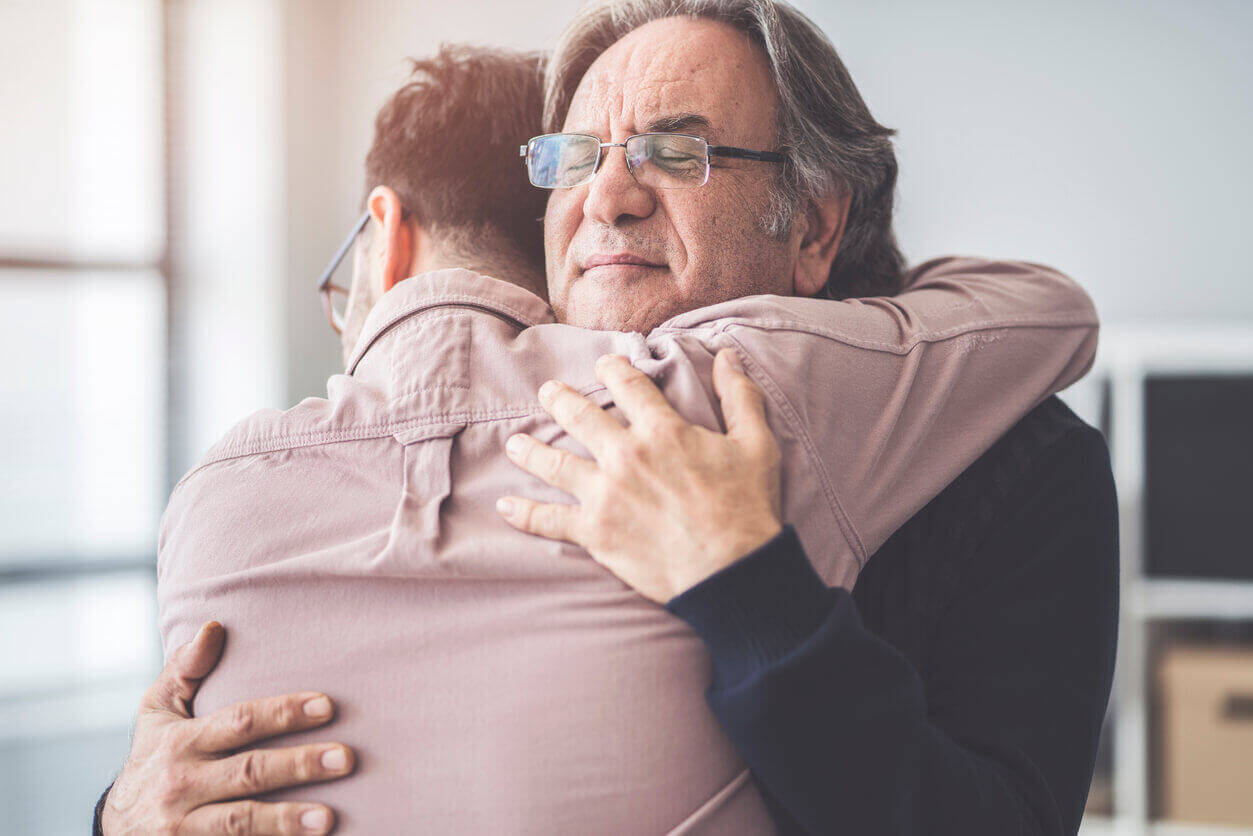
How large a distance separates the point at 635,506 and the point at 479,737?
212 millimetres

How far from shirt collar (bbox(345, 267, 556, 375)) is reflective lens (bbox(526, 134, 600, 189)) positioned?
0.86 feet

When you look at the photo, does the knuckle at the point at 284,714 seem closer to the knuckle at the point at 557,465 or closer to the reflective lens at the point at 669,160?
the knuckle at the point at 557,465

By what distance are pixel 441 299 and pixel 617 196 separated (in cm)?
30

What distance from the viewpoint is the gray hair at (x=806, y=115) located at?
1175 mm

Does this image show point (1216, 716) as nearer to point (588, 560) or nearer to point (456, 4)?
point (588, 560)

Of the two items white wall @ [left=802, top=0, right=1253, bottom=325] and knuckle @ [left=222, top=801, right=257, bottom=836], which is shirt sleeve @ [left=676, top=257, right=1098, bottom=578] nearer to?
knuckle @ [left=222, top=801, right=257, bottom=836]

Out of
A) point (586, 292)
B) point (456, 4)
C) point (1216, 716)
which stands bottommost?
A: point (1216, 716)

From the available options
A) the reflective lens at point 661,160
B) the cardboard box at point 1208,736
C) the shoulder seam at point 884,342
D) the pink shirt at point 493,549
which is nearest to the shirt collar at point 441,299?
the pink shirt at point 493,549

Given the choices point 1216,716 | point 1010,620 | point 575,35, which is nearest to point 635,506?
point 1010,620

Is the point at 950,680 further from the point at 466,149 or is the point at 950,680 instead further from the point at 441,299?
the point at 466,149

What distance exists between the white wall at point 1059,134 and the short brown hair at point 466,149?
2148 millimetres

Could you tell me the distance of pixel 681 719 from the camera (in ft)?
2.41

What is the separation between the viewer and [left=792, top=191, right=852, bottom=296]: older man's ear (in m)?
1.25

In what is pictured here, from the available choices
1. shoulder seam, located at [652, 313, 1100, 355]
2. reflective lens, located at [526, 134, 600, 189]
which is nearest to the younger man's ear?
reflective lens, located at [526, 134, 600, 189]
